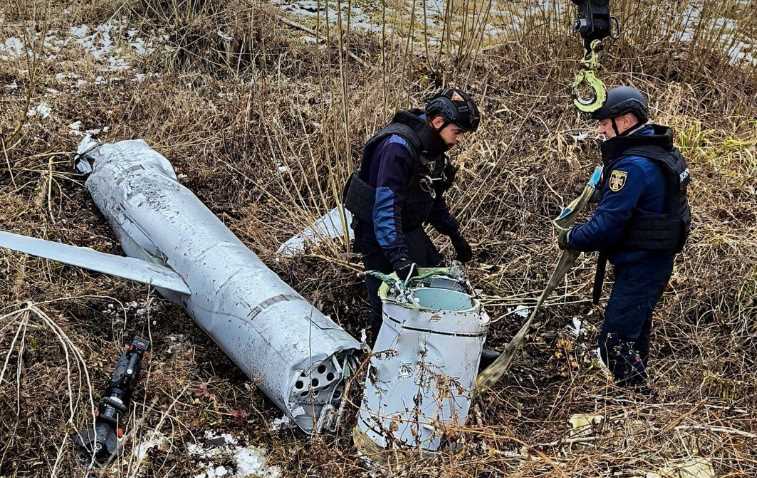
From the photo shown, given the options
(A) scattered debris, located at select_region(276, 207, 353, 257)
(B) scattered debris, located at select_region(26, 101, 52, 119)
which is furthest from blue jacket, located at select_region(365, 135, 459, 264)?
(B) scattered debris, located at select_region(26, 101, 52, 119)

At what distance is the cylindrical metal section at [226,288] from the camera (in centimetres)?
341

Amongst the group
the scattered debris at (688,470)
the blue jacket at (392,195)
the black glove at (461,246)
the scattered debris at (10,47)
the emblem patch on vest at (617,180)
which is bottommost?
the scattered debris at (688,470)

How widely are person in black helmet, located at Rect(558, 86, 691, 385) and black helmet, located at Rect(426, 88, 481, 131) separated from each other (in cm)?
61

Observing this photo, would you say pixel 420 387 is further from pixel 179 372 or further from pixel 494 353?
pixel 179 372

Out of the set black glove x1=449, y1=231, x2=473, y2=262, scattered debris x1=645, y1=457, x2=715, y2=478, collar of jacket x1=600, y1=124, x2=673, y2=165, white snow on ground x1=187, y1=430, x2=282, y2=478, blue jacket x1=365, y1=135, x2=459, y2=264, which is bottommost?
white snow on ground x1=187, y1=430, x2=282, y2=478

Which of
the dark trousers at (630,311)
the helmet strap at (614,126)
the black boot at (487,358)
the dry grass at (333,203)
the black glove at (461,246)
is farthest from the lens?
the black glove at (461,246)

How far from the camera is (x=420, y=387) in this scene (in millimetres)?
3035

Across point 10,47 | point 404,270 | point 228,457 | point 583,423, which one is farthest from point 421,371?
point 10,47

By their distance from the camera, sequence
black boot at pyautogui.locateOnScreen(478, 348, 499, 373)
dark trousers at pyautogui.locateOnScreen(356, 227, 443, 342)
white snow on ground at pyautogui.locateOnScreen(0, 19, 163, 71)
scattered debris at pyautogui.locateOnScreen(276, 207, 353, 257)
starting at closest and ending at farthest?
1. dark trousers at pyautogui.locateOnScreen(356, 227, 443, 342)
2. black boot at pyautogui.locateOnScreen(478, 348, 499, 373)
3. scattered debris at pyautogui.locateOnScreen(276, 207, 353, 257)
4. white snow on ground at pyautogui.locateOnScreen(0, 19, 163, 71)

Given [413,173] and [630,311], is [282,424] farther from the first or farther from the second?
[630,311]

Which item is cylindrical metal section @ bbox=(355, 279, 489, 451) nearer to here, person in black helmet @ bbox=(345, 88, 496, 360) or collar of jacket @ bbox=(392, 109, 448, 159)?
person in black helmet @ bbox=(345, 88, 496, 360)

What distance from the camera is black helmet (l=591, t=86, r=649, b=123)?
3.45 meters

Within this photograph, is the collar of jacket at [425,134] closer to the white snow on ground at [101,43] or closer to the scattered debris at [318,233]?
the scattered debris at [318,233]

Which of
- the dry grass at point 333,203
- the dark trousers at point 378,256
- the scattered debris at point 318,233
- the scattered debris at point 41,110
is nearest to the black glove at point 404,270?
the dark trousers at point 378,256
